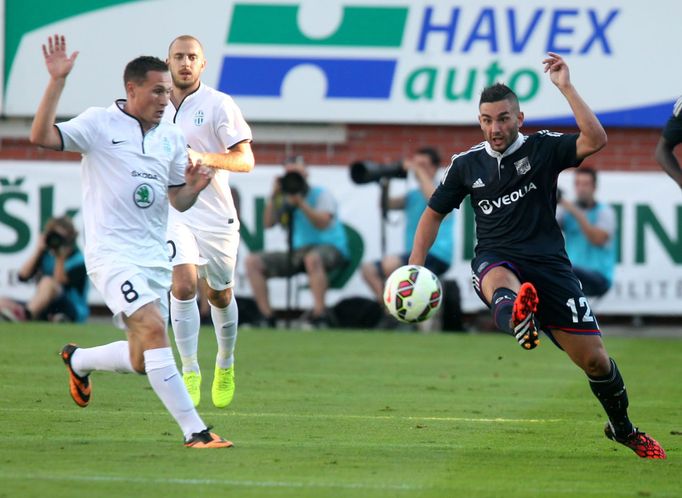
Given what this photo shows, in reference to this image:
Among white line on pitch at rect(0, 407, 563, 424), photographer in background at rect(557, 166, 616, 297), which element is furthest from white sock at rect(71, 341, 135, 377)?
photographer in background at rect(557, 166, 616, 297)

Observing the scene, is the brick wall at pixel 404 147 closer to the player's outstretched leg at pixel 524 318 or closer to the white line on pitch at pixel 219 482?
the player's outstretched leg at pixel 524 318

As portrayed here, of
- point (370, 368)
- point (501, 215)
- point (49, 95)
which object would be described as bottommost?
point (370, 368)

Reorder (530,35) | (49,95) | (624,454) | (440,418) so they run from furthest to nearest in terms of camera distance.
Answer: (530,35) < (440,418) < (624,454) < (49,95)

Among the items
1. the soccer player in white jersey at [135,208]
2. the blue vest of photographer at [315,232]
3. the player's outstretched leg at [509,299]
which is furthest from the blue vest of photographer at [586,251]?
the soccer player in white jersey at [135,208]

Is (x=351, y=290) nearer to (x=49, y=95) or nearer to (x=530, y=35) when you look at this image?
(x=530, y=35)

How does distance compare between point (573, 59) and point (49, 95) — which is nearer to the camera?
point (49, 95)

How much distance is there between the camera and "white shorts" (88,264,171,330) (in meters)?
7.53

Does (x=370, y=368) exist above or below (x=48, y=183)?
below

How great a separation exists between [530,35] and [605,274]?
3.73 meters

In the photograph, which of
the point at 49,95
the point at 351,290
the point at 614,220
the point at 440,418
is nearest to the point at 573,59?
the point at 614,220

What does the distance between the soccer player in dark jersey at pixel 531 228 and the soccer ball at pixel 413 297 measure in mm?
204

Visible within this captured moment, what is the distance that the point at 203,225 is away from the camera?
1011 centimetres

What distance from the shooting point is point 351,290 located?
18266 mm

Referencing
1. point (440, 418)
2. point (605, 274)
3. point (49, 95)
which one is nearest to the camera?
point (49, 95)
